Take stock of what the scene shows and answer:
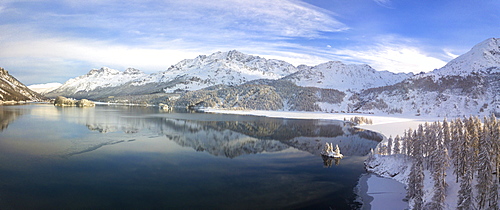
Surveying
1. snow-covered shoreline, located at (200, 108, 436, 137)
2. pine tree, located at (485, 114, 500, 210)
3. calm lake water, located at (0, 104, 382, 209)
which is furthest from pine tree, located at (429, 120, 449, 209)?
snow-covered shoreline, located at (200, 108, 436, 137)

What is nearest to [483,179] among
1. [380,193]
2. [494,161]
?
[494,161]

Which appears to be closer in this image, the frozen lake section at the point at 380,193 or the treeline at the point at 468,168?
the treeline at the point at 468,168

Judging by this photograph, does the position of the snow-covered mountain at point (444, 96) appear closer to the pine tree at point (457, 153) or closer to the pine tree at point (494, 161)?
the pine tree at point (457, 153)

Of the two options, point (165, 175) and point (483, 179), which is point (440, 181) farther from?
point (165, 175)

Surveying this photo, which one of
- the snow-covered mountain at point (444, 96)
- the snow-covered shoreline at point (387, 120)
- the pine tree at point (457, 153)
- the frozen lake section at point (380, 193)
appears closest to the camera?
the frozen lake section at point (380, 193)

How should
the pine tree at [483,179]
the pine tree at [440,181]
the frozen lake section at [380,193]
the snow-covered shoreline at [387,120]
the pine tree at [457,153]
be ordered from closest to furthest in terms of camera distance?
the pine tree at [483,179]
the pine tree at [440,181]
the frozen lake section at [380,193]
the pine tree at [457,153]
the snow-covered shoreline at [387,120]

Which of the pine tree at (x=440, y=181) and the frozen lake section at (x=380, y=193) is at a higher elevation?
the pine tree at (x=440, y=181)

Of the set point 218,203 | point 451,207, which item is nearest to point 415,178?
point 451,207

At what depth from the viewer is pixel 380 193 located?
25531 mm

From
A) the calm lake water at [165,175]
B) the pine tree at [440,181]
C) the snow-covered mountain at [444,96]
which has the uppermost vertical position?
the snow-covered mountain at [444,96]

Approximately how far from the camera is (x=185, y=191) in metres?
23.7

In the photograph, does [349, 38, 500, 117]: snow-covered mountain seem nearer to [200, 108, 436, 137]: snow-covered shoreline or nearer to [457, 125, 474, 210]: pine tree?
[200, 108, 436, 137]: snow-covered shoreline

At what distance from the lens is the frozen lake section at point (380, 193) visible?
22.8 metres

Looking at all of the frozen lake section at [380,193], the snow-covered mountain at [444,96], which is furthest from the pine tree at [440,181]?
the snow-covered mountain at [444,96]
